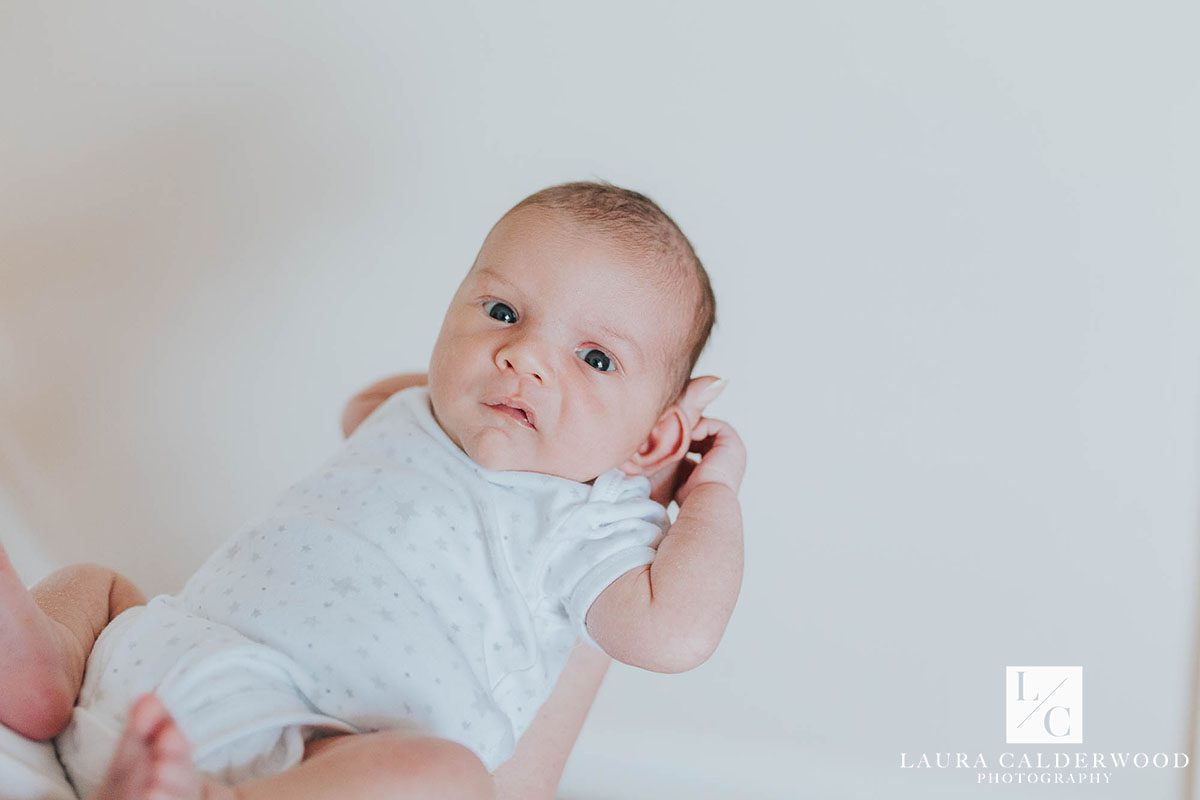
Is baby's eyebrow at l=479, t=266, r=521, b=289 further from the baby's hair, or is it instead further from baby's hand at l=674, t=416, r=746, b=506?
baby's hand at l=674, t=416, r=746, b=506

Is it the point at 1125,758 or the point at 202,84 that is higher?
the point at 202,84

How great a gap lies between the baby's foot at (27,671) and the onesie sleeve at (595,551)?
0.42 meters

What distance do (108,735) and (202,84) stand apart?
108 cm

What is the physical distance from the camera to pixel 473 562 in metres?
1.05

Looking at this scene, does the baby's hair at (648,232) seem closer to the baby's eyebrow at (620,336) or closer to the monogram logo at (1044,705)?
the baby's eyebrow at (620,336)

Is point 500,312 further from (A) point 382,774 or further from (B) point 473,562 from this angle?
(A) point 382,774

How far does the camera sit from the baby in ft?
2.85

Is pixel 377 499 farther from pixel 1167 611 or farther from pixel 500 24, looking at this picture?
pixel 1167 611

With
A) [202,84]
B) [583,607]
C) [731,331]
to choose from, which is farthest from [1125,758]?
[202,84]

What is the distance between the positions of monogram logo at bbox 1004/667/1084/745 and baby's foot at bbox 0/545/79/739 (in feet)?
4.23

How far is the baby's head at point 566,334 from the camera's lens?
3.49ft

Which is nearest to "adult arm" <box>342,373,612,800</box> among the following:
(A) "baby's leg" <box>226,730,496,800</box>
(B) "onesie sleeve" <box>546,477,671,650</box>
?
(B) "onesie sleeve" <box>546,477,671,650</box>

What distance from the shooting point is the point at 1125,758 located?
165 centimetres

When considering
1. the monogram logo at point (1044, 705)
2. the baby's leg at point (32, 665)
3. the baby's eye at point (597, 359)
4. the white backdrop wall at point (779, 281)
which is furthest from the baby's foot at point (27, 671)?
the monogram logo at point (1044, 705)
